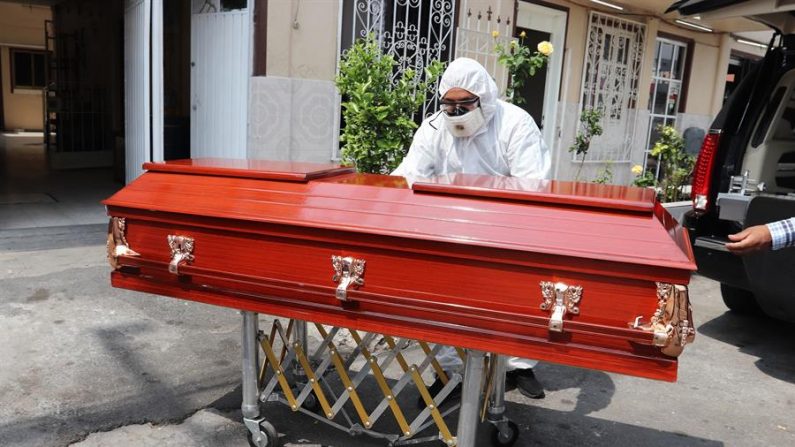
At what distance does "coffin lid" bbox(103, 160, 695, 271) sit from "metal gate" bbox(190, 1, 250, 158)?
352 cm

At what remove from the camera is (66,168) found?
9.81m

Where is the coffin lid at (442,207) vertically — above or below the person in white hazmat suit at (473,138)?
below

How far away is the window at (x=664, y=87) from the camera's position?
10055 mm

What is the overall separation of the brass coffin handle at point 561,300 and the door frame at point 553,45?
254 inches

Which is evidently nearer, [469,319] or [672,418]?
[469,319]

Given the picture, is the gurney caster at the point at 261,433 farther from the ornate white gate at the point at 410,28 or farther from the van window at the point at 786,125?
the ornate white gate at the point at 410,28

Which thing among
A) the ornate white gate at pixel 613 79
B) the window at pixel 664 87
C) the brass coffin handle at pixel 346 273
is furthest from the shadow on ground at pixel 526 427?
the window at pixel 664 87

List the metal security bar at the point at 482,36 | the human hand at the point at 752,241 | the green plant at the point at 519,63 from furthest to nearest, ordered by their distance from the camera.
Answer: the metal security bar at the point at 482,36 → the green plant at the point at 519,63 → the human hand at the point at 752,241

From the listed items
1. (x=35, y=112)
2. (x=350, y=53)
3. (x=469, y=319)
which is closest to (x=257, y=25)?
(x=350, y=53)

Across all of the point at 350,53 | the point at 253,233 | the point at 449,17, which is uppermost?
the point at 449,17

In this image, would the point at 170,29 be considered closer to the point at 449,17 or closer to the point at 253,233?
the point at 449,17

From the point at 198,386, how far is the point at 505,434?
1522 millimetres

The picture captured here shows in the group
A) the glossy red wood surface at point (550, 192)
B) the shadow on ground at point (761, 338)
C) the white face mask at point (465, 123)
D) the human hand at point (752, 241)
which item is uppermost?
the white face mask at point (465, 123)

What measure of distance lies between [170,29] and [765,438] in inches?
304
